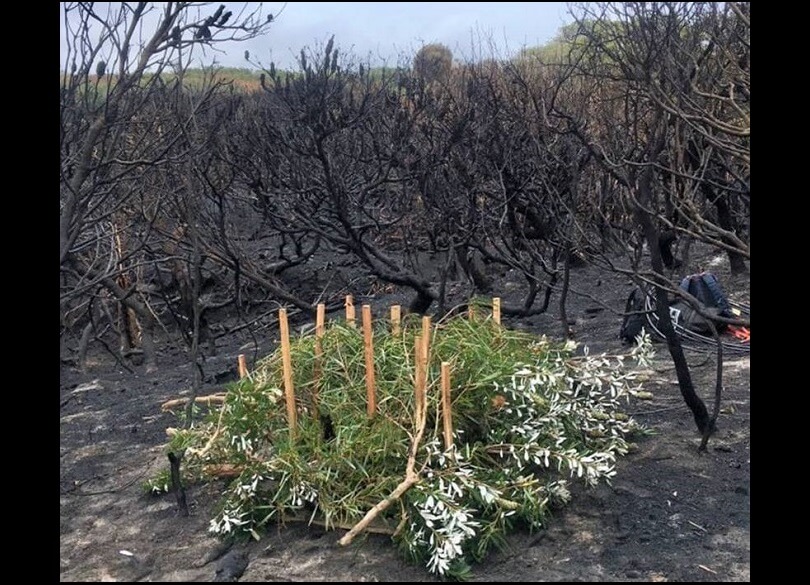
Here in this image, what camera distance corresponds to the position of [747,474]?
402 cm

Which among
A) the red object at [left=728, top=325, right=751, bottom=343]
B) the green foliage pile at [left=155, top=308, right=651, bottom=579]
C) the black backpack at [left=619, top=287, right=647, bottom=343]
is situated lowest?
the red object at [left=728, top=325, right=751, bottom=343]

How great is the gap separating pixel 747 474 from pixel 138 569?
108 inches

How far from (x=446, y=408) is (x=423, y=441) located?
184mm

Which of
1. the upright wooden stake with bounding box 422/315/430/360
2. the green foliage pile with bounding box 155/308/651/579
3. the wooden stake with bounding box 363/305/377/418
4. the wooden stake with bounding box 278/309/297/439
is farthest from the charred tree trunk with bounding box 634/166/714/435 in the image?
the wooden stake with bounding box 278/309/297/439

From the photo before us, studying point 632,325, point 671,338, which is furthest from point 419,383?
point 632,325

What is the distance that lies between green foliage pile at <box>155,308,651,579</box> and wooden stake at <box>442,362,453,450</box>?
2.1 inches

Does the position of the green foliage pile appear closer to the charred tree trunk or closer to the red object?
the charred tree trunk

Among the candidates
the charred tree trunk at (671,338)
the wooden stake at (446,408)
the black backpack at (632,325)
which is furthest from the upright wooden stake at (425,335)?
the black backpack at (632,325)

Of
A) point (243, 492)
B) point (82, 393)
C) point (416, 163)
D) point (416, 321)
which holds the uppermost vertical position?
point (416, 163)

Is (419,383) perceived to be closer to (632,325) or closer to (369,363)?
(369,363)

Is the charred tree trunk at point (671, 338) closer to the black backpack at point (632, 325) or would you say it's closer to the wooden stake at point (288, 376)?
the wooden stake at point (288, 376)

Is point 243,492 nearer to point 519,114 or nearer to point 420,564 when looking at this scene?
point 420,564

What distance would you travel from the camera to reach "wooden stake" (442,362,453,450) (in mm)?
3576
